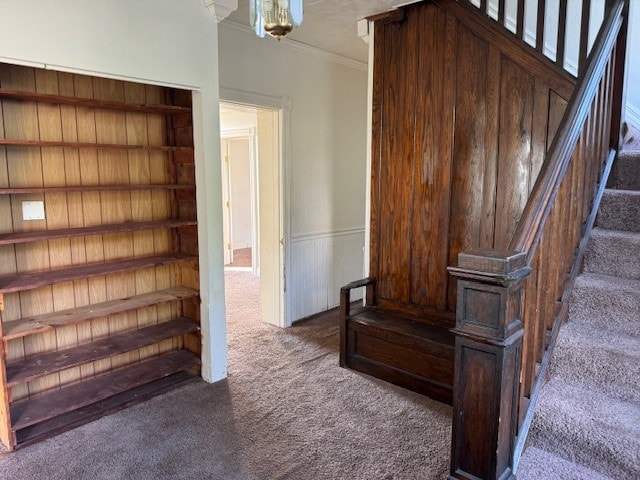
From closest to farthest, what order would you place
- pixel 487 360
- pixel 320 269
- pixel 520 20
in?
pixel 487 360, pixel 520 20, pixel 320 269

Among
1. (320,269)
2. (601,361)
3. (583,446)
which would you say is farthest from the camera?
(320,269)

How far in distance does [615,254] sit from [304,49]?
306cm

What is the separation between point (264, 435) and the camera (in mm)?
2486

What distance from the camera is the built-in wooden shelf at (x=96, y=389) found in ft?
8.07

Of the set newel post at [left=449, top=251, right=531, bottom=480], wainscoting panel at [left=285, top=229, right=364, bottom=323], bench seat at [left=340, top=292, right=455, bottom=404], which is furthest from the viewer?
wainscoting panel at [left=285, top=229, right=364, bottom=323]

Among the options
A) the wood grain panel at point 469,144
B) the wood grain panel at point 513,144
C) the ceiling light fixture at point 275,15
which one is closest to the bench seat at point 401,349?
the wood grain panel at point 469,144

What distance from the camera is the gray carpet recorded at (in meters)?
2.19

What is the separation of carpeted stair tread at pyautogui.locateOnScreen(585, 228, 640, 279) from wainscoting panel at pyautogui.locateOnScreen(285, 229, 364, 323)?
258 cm

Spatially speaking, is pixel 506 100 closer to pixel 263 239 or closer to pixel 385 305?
pixel 385 305

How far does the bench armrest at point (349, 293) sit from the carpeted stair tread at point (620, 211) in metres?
1.58

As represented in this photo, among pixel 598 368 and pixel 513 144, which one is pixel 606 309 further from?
pixel 513 144

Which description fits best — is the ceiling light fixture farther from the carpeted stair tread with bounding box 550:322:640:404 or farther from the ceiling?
the carpeted stair tread with bounding box 550:322:640:404

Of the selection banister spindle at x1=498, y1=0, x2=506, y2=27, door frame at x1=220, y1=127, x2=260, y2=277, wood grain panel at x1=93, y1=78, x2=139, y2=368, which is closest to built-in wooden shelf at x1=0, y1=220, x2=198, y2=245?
wood grain panel at x1=93, y1=78, x2=139, y2=368

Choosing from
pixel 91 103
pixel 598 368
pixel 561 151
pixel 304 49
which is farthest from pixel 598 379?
pixel 304 49
